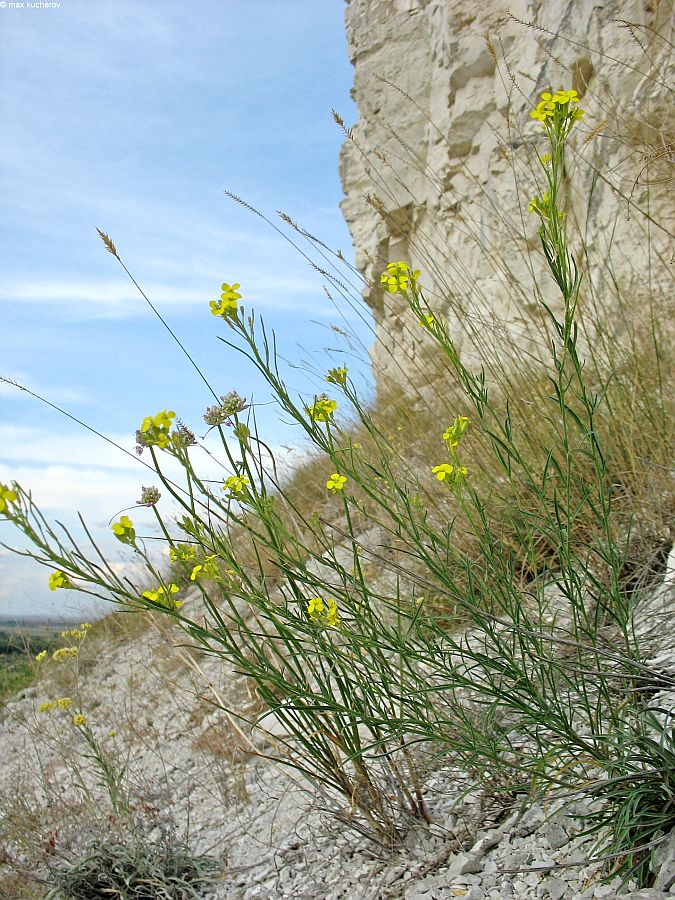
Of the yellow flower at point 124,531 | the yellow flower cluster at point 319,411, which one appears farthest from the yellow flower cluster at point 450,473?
the yellow flower at point 124,531

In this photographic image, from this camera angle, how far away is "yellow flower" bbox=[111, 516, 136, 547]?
1.26m

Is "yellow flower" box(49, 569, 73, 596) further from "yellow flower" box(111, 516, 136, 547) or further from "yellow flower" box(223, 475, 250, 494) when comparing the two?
"yellow flower" box(223, 475, 250, 494)

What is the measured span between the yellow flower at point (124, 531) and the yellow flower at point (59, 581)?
11cm

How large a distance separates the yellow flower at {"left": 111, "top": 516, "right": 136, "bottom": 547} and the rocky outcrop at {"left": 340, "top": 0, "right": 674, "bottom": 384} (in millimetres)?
1357

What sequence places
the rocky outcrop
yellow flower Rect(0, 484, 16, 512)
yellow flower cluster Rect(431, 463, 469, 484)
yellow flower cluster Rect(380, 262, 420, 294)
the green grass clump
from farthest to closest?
the rocky outcrop, the green grass clump, yellow flower cluster Rect(380, 262, 420, 294), yellow flower cluster Rect(431, 463, 469, 484), yellow flower Rect(0, 484, 16, 512)

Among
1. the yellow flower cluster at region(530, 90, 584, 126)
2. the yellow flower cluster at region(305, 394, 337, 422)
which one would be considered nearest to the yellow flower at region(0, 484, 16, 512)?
the yellow flower cluster at region(305, 394, 337, 422)

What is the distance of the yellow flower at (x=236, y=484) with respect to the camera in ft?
4.44

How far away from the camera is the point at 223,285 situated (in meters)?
1.34

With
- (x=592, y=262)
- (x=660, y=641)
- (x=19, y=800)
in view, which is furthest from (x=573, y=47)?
(x=19, y=800)

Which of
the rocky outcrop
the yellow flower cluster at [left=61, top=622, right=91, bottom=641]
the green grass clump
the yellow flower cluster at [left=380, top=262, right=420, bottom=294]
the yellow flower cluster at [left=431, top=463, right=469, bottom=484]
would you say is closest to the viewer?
the yellow flower cluster at [left=431, top=463, right=469, bottom=484]

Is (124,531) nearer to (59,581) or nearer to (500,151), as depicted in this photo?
(59,581)

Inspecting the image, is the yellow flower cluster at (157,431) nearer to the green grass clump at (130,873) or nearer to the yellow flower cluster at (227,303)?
the yellow flower cluster at (227,303)

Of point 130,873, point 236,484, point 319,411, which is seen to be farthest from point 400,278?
point 130,873

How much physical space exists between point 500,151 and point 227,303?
190 inches
